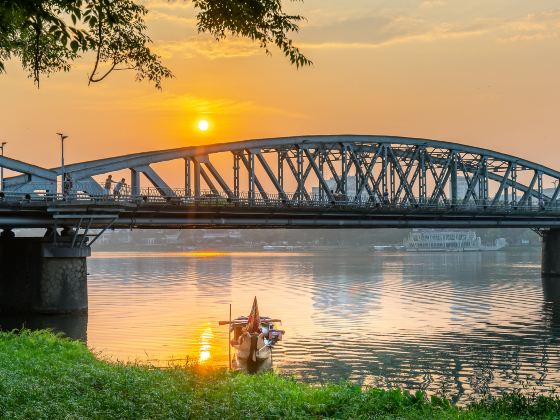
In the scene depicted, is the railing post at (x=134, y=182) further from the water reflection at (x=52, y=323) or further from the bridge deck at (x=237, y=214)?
the water reflection at (x=52, y=323)

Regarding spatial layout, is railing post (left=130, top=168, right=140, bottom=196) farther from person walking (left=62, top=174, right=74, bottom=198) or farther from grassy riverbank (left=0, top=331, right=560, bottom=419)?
grassy riverbank (left=0, top=331, right=560, bottom=419)

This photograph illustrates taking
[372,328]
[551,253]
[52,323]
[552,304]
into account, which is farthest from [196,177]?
[551,253]

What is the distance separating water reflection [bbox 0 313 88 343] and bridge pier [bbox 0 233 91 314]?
96cm

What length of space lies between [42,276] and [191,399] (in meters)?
44.1

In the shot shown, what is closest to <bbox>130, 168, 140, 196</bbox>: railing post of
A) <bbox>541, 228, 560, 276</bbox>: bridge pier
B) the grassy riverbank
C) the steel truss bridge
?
the steel truss bridge

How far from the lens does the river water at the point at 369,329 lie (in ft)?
144

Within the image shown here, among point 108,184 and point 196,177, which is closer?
point 108,184

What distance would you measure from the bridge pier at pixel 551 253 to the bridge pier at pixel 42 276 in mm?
79647

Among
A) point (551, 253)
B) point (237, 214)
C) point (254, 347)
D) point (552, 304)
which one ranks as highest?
point (237, 214)

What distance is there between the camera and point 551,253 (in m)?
127

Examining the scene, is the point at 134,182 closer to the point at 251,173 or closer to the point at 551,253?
the point at 251,173

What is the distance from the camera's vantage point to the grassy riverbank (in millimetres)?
23359

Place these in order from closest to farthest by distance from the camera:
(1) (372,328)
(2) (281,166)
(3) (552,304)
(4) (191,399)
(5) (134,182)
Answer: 1. (4) (191,399)
2. (1) (372,328)
3. (5) (134,182)
4. (3) (552,304)
5. (2) (281,166)

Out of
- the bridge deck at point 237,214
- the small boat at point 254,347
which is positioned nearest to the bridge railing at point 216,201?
the bridge deck at point 237,214
